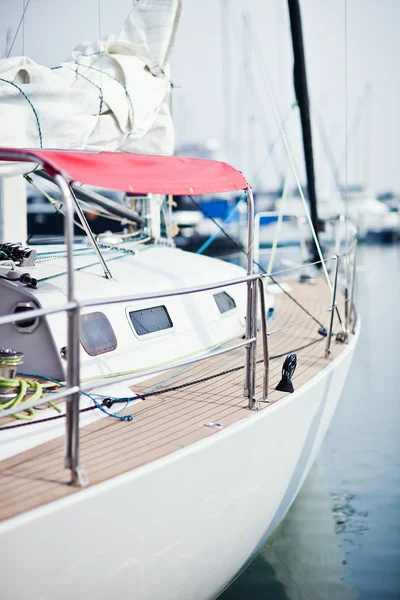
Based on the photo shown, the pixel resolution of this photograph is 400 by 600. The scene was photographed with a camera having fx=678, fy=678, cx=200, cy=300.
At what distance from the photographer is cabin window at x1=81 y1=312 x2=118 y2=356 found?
14.0 feet

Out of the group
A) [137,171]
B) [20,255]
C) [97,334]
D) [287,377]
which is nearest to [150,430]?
[97,334]

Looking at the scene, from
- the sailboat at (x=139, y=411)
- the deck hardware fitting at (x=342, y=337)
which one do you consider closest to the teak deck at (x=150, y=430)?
the sailboat at (x=139, y=411)

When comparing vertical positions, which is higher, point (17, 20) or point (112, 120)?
point (17, 20)

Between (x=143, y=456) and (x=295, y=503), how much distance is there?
10.9ft

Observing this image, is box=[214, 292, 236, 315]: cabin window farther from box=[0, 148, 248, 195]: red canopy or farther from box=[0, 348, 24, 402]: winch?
box=[0, 348, 24, 402]: winch

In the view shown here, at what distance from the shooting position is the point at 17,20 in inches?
232

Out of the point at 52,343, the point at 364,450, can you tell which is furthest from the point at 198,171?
the point at 364,450

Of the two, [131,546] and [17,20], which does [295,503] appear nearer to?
[131,546]

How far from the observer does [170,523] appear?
3.31m

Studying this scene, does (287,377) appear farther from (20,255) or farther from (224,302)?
(20,255)

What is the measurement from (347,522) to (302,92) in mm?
4368

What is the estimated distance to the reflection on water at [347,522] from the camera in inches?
194

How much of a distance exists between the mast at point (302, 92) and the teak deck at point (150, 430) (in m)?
2.65

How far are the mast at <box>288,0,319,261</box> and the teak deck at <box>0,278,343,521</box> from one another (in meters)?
2.65
